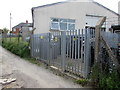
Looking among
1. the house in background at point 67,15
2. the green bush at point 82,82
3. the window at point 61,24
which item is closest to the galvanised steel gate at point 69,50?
the green bush at point 82,82

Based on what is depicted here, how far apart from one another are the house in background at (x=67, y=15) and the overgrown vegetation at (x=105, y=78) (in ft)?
36.7

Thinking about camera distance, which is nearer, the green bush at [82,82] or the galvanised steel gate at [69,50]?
the green bush at [82,82]

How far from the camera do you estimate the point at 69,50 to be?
281 inches

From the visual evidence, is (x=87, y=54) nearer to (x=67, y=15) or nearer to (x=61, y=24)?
(x=61, y=24)

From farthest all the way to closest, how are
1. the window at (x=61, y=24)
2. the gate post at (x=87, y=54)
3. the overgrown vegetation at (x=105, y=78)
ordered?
the window at (x=61, y=24)
the gate post at (x=87, y=54)
the overgrown vegetation at (x=105, y=78)

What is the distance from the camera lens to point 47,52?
950 cm

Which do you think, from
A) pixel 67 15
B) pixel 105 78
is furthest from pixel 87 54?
pixel 67 15

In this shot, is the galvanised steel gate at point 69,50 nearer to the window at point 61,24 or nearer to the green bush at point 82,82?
the green bush at point 82,82

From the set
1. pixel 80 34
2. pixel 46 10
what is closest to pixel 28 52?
pixel 46 10

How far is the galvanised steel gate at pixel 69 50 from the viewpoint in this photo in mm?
5984

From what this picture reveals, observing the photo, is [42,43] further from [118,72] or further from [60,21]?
[60,21]

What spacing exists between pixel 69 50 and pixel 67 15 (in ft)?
36.1

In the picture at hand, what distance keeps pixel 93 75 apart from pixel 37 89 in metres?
1.89

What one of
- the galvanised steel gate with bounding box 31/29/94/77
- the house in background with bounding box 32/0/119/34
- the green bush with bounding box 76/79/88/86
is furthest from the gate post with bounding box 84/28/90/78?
the house in background with bounding box 32/0/119/34
